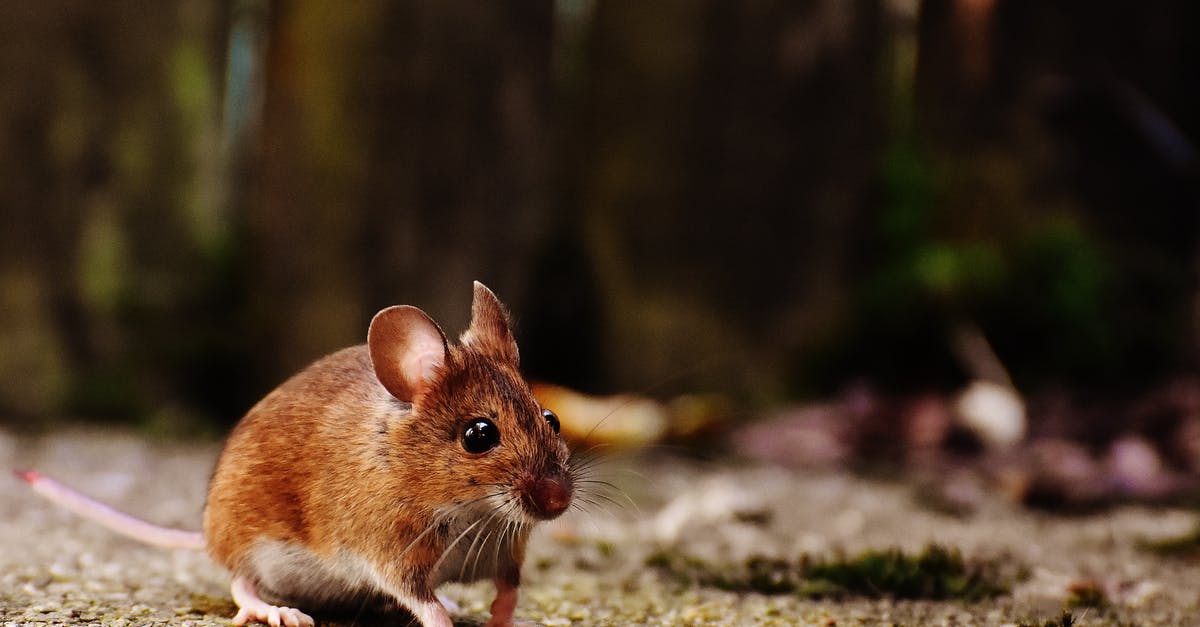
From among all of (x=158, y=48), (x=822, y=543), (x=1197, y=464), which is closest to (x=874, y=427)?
(x=1197, y=464)

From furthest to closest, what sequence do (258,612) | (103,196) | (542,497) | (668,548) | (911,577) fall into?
(103,196) → (668,548) → (911,577) → (258,612) → (542,497)

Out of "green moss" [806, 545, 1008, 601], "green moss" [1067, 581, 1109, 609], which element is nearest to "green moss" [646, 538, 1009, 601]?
"green moss" [806, 545, 1008, 601]

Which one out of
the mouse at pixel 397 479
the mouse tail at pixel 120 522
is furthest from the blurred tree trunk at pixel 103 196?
the mouse at pixel 397 479

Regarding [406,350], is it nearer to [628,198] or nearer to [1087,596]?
[1087,596]

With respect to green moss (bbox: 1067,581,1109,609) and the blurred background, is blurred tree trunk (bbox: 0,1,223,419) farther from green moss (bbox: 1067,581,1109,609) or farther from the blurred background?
green moss (bbox: 1067,581,1109,609)

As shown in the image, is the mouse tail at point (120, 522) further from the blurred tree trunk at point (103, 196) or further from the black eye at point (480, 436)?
the blurred tree trunk at point (103, 196)

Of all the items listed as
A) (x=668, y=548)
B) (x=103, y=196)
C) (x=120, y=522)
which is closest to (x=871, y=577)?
(x=668, y=548)

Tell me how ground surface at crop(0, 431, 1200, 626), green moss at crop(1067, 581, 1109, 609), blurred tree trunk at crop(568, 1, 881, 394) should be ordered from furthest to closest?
1. blurred tree trunk at crop(568, 1, 881, 394)
2. green moss at crop(1067, 581, 1109, 609)
3. ground surface at crop(0, 431, 1200, 626)
